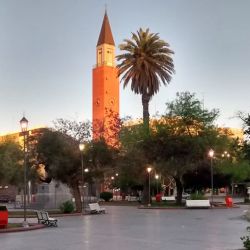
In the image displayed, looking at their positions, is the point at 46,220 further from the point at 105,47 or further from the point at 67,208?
the point at 105,47

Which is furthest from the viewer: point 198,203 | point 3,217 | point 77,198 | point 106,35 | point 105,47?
point 106,35

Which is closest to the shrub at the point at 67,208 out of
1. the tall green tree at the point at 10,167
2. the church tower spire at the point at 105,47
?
the tall green tree at the point at 10,167

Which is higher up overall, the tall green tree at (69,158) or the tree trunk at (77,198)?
the tall green tree at (69,158)

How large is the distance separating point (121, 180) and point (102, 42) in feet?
260

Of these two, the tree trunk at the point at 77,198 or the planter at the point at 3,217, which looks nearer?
the planter at the point at 3,217

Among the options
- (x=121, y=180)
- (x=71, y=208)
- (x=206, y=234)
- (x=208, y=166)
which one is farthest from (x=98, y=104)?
(x=206, y=234)

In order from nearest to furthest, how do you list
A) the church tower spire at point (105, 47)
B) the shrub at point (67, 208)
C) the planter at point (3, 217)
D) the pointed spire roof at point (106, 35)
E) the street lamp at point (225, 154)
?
the planter at point (3, 217) < the shrub at point (67, 208) < the street lamp at point (225, 154) < the church tower spire at point (105, 47) < the pointed spire roof at point (106, 35)

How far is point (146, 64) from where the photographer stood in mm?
60906

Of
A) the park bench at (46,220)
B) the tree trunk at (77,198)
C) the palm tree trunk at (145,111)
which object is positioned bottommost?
the park bench at (46,220)

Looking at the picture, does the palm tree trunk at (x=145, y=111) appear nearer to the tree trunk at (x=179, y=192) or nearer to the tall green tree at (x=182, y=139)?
the tall green tree at (x=182, y=139)

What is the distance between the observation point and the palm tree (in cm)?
6125

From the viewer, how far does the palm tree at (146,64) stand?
6125cm

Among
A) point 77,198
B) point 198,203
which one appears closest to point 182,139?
point 198,203

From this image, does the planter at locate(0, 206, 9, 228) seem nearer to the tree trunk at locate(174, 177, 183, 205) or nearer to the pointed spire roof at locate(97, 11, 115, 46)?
the tree trunk at locate(174, 177, 183, 205)
